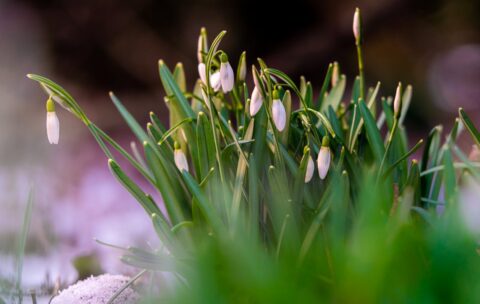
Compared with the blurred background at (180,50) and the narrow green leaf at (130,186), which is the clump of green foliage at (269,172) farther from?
the blurred background at (180,50)

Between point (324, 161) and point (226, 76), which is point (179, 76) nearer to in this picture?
point (226, 76)

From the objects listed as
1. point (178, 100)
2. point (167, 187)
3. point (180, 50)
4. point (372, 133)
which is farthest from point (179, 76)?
point (180, 50)

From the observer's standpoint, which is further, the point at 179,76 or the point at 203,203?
the point at 179,76

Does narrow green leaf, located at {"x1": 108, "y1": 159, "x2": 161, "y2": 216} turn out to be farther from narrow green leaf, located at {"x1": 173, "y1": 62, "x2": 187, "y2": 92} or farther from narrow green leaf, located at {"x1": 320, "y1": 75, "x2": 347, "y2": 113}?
narrow green leaf, located at {"x1": 320, "y1": 75, "x2": 347, "y2": 113}

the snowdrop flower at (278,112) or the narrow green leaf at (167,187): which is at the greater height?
the snowdrop flower at (278,112)

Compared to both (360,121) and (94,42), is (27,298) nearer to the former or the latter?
(360,121)

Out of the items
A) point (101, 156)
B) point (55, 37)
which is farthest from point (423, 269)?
point (55, 37)

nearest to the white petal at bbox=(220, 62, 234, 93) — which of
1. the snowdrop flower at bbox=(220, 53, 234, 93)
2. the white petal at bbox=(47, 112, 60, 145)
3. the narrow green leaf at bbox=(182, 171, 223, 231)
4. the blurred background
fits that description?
the snowdrop flower at bbox=(220, 53, 234, 93)

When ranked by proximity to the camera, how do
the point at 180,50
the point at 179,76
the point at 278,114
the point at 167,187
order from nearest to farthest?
the point at 278,114, the point at 167,187, the point at 179,76, the point at 180,50

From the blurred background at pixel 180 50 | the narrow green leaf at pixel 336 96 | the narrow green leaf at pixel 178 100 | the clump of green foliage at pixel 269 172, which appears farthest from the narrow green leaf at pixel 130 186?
the blurred background at pixel 180 50
